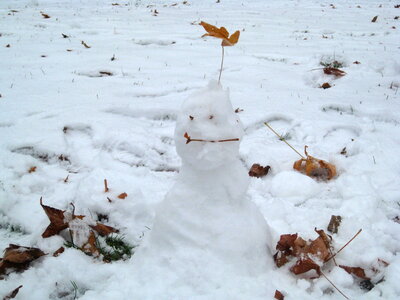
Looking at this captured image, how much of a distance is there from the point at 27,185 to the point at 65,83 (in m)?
1.93

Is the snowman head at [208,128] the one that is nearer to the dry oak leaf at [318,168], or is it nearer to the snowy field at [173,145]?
the snowy field at [173,145]

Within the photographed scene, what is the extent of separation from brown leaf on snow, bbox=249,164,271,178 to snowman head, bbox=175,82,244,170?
1.06 metres

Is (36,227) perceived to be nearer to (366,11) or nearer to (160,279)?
(160,279)

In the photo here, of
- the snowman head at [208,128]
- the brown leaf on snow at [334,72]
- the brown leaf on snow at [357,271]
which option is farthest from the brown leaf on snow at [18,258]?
the brown leaf on snow at [334,72]

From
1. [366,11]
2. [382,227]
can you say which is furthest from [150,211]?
[366,11]

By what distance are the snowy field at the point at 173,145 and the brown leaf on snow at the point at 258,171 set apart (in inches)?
1.5

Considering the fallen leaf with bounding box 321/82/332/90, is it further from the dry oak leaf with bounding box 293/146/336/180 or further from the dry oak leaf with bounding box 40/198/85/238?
the dry oak leaf with bounding box 40/198/85/238

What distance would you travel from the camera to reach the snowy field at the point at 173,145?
1.33 m

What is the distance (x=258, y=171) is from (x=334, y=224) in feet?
2.15

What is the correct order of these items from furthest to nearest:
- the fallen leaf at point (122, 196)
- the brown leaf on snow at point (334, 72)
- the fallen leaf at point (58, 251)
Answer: the brown leaf on snow at point (334, 72) → the fallen leaf at point (122, 196) → the fallen leaf at point (58, 251)

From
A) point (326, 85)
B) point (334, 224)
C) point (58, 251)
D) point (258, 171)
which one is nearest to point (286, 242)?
point (334, 224)

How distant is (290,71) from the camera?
4.09 metres

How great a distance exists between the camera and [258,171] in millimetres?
2193

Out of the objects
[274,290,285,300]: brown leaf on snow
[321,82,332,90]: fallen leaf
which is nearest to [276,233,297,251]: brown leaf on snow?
[274,290,285,300]: brown leaf on snow
